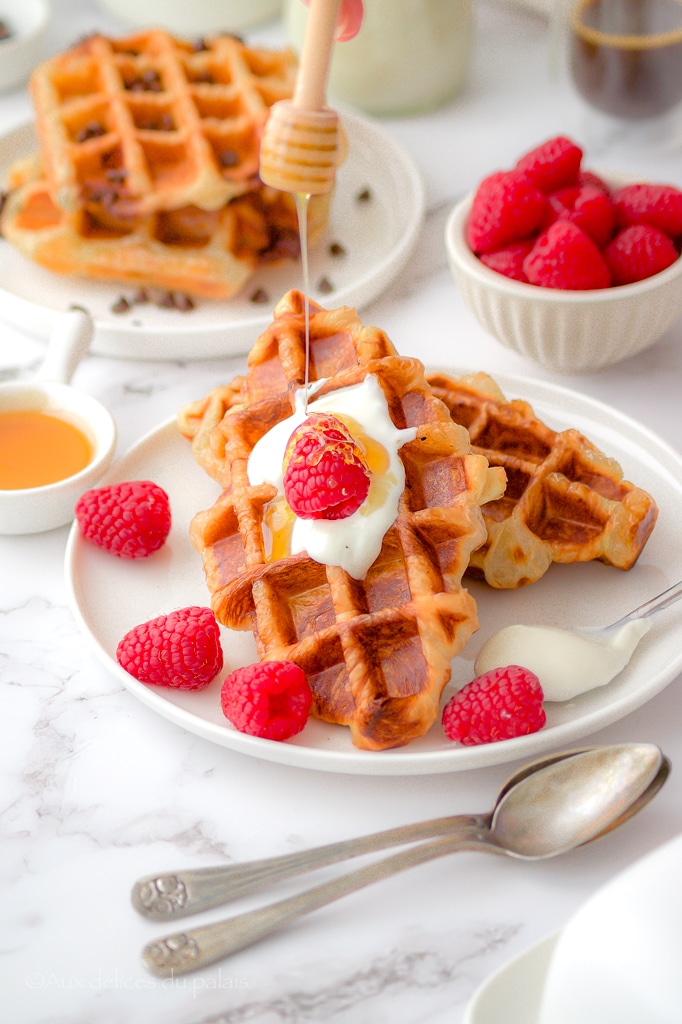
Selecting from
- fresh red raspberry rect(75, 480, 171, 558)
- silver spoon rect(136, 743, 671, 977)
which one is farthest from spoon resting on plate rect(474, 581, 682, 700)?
fresh red raspberry rect(75, 480, 171, 558)

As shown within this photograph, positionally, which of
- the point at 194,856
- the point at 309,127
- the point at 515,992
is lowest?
the point at 194,856

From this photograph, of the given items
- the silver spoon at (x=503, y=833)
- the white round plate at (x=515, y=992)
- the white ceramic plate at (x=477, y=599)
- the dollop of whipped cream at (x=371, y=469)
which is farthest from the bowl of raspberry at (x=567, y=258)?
the white round plate at (x=515, y=992)

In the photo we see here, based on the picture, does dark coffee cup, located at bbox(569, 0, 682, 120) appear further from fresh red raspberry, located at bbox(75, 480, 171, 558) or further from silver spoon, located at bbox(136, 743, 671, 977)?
silver spoon, located at bbox(136, 743, 671, 977)

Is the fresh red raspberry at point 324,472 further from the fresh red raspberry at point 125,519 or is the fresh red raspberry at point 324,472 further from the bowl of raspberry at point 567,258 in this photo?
the bowl of raspberry at point 567,258

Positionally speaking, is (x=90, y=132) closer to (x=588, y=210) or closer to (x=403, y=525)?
(x=588, y=210)

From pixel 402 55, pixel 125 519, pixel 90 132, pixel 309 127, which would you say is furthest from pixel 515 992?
pixel 402 55
